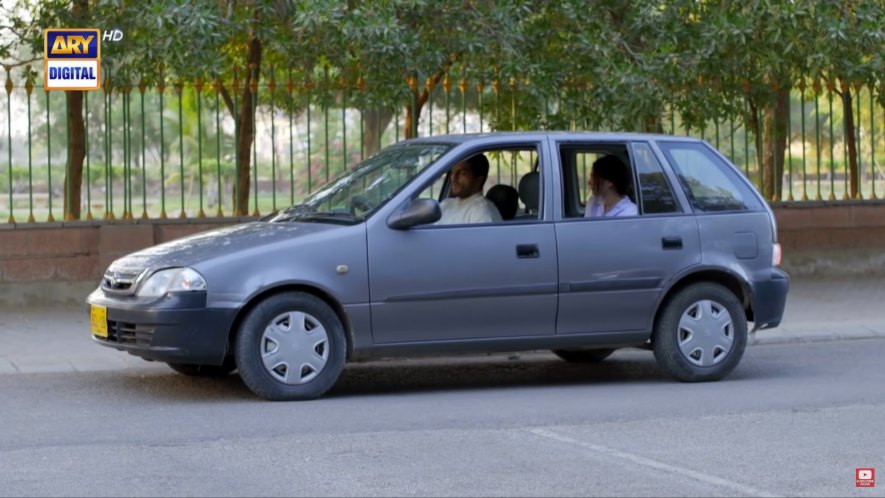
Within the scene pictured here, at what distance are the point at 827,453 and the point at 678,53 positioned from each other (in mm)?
6455

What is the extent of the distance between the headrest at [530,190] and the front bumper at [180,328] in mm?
2279

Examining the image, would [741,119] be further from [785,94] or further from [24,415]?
[24,415]

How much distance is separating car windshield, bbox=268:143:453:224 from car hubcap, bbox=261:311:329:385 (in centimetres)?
77

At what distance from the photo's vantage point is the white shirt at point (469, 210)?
9617 mm

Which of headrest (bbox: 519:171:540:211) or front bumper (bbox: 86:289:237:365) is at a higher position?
headrest (bbox: 519:171:540:211)

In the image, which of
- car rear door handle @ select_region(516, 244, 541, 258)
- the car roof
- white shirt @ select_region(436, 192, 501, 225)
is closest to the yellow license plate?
white shirt @ select_region(436, 192, 501, 225)

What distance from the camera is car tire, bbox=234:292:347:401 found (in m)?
8.79

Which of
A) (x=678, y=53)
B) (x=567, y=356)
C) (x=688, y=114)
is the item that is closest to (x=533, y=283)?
(x=567, y=356)

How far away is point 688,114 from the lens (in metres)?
14.7

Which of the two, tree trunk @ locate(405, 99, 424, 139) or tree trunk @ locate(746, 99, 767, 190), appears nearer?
tree trunk @ locate(405, 99, 424, 139)

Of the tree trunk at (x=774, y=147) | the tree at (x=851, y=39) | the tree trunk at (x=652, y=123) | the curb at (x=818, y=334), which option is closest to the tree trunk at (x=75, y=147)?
the tree trunk at (x=652, y=123)

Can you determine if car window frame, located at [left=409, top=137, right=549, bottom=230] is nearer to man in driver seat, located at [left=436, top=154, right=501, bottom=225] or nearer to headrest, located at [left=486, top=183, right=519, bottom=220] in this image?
man in driver seat, located at [left=436, top=154, right=501, bottom=225]

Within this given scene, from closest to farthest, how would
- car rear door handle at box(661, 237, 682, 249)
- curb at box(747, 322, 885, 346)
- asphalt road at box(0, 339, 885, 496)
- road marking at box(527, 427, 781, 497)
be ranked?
road marking at box(527, 427, 781, 497), asphalt road at box(0, 339, 885, 496), car rear door handle at box(661, 237, 682, 249), curb at box(747, 322, 885, 346)

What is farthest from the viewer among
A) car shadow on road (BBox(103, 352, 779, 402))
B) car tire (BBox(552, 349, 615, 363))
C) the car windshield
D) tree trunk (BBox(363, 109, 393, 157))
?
tree trunk (BBox(363, 109, 393, 157))
